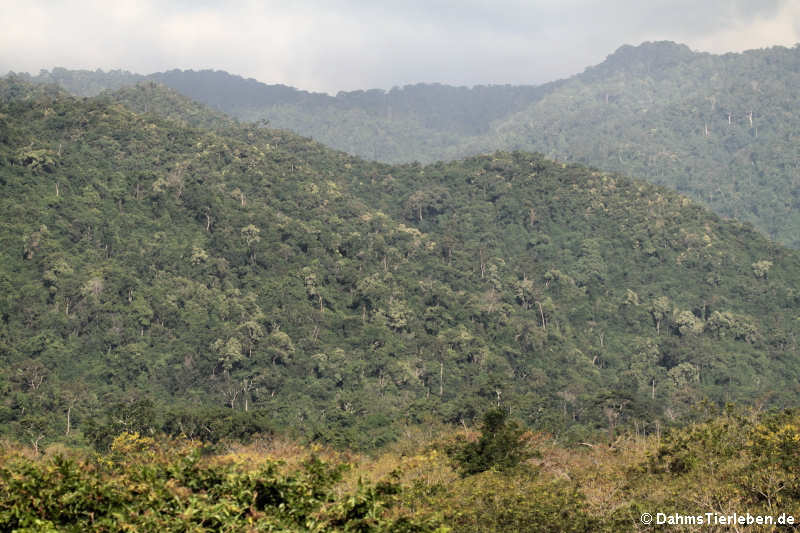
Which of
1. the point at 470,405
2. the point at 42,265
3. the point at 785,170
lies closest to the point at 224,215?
the point at 42,265

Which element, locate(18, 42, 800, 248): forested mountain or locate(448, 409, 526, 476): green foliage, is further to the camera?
locate(18, 42, 800, 248): forested mountain

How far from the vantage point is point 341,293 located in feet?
212

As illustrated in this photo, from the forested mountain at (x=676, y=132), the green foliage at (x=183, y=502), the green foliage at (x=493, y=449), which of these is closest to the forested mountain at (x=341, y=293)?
the green foliage at (x=493, y=449)

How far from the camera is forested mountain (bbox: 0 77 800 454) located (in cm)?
4750

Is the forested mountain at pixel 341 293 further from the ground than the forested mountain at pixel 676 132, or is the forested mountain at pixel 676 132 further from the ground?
the forested mountain at pixel 676 132

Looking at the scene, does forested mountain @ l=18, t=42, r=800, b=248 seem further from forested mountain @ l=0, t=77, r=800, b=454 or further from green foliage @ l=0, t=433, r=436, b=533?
green foliage @ l=0, t=433, r=436, b=533

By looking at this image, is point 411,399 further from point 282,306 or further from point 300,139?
point 300,139

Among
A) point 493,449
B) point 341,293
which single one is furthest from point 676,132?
point 493,449

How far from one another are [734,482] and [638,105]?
622 ft

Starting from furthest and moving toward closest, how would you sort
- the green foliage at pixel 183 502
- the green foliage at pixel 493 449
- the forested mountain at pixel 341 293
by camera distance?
the forested mountain at pixel 341 293
the green foliage at pixel 493 449
the green foliage at pixel 183 502

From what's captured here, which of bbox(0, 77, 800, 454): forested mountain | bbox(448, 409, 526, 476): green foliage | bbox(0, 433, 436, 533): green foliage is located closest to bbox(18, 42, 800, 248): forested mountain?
bbox(0, 77, 800, 454): forested mountain

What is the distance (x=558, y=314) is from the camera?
232ft

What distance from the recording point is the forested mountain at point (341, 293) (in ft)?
156

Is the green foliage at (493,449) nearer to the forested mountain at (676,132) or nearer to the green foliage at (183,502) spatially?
the green foliage at (183,502)
